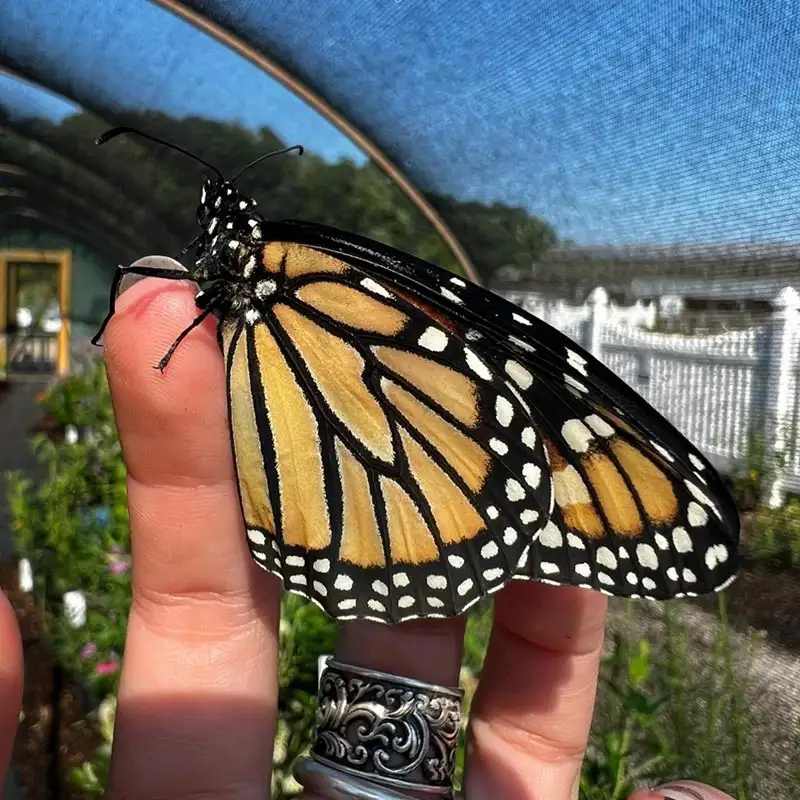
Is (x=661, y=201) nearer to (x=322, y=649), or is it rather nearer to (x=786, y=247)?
(x=786, y=247)

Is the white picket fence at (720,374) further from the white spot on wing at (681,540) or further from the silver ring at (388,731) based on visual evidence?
the silver ring at (388,731)

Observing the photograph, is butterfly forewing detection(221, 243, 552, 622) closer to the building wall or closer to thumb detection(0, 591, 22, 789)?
thumb detection(0, 591, 22, 789)

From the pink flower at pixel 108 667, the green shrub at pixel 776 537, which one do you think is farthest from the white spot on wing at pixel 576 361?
the pink flower at pixel 108 667

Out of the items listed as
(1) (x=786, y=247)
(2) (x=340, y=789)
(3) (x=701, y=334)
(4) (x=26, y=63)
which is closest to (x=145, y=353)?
(2) (x=340, y=789)

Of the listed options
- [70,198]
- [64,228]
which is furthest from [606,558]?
[64,228]

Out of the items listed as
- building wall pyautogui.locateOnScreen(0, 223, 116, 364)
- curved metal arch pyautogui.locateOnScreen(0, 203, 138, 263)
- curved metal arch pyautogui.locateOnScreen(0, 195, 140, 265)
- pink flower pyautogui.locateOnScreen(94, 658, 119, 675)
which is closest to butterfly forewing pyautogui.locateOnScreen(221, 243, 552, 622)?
pink flower pyautogui.locateOnScreen(94, 658, 119, 675)

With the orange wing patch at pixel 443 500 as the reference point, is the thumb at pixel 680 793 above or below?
below
